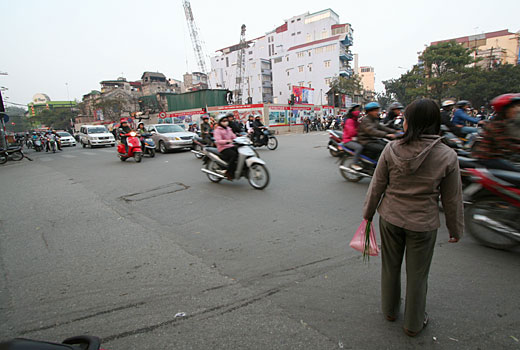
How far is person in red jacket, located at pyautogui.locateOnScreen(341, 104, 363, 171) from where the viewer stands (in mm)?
6496

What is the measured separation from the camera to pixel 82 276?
306cm

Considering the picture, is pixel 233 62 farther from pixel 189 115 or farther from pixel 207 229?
pixel 207 229

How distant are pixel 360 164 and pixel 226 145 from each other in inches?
119

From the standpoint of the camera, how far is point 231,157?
651 centimetres

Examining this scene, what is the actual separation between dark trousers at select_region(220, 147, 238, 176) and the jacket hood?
15.8ft

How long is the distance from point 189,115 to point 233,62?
5578 cm

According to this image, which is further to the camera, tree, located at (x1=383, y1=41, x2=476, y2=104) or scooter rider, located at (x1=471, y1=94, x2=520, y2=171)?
tree, located at (x1=383, y1=41, x2=476, y2=104)

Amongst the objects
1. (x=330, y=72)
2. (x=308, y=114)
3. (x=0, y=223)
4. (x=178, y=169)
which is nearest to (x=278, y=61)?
(x=330, y=72)

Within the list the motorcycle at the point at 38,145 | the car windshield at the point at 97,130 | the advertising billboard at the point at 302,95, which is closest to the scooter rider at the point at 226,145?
the car windshield at the point at 97,130

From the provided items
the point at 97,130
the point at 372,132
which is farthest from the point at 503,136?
the point at 97,130

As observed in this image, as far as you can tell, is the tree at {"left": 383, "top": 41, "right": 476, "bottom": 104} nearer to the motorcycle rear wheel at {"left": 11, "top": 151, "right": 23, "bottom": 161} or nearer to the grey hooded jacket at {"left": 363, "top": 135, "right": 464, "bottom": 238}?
the motorcycle rear wheel at {"left": 11, "top": 151, "right": 23, "bottom": 161}

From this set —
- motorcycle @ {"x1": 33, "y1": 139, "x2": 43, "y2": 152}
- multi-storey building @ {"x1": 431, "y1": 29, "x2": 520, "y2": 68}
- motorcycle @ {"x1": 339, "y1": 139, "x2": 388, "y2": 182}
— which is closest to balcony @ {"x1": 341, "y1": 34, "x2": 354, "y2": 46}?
multi-storey building @ {"x1": 431, "y1": 29, "x2": 520, "y2": 68}

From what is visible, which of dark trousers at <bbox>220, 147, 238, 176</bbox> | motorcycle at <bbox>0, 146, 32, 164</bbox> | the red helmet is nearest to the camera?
the red helmet

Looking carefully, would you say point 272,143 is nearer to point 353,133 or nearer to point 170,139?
point 170,139
